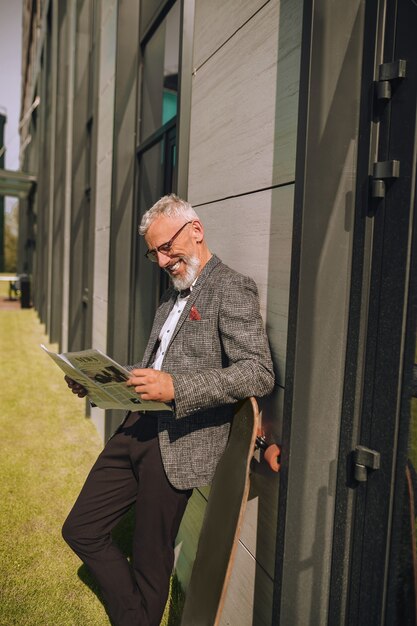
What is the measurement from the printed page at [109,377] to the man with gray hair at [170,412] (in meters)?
0.08

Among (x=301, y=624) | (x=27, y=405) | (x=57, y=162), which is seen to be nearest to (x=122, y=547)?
(x=301, y=624)

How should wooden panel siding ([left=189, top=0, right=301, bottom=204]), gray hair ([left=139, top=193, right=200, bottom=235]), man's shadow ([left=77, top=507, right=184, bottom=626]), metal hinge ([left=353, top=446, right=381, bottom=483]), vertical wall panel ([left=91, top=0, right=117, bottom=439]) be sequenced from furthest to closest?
vertical wall panel ([left=91, top=0, right=117, bottom=439])
man's shadow ([left=77, top=507, right=184, bottom=626])
gray hair ([left=139, top=193, right=200, bottom=235])
wooden panel siding ([left=189, top=0, right=301, bottom=204])
metal hinge ([left=353, top=446, right=381, bottom=483])

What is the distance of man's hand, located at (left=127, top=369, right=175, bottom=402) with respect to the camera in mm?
1827

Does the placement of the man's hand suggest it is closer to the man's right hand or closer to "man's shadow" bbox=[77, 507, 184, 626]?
the man's right hand

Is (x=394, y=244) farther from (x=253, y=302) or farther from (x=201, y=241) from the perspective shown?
(x=201, y=241)

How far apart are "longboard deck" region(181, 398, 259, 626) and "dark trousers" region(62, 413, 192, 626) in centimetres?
20

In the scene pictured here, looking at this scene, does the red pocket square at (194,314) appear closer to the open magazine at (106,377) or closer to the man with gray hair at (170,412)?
the man with gray hair at (170,412)

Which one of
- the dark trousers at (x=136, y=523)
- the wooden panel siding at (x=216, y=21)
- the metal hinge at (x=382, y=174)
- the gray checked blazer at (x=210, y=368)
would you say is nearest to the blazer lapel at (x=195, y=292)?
the gray checked blazer at (x=210, y=368)

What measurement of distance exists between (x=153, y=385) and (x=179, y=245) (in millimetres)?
697

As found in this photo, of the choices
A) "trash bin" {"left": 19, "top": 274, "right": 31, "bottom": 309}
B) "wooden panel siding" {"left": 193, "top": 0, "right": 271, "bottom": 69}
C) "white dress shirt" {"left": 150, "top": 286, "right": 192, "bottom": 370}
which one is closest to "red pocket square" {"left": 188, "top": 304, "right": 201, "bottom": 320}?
"white dress shirt" {"left": 150, "top": 286, "right": 192, "bottom": 370}

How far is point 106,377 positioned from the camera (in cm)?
198

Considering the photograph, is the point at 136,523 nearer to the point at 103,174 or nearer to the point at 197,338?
the point at 197,338

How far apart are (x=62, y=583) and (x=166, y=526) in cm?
138

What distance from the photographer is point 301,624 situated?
1.88m
